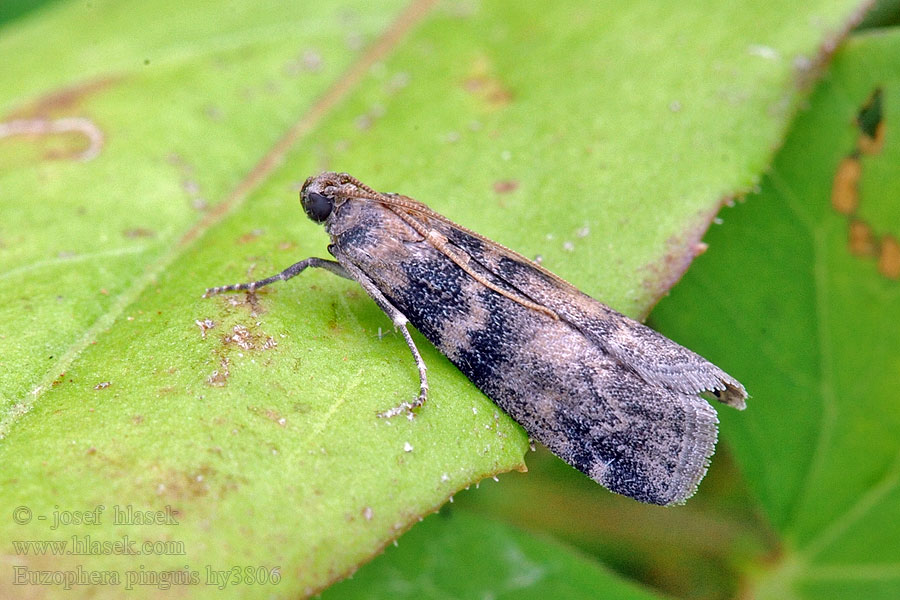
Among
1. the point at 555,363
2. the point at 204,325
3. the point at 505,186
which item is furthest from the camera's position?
the point at 505,186

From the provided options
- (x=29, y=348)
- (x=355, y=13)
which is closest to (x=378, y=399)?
(x=29, y=348)

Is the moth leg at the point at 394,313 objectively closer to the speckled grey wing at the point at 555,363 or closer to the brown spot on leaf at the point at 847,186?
the speckled grey wing at the point at 555,363

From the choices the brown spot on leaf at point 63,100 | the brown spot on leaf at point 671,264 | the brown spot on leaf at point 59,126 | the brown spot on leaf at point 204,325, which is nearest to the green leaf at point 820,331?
the brown spot on leaf at point 671,264

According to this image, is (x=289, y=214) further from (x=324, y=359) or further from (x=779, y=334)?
(x=779, y=334)

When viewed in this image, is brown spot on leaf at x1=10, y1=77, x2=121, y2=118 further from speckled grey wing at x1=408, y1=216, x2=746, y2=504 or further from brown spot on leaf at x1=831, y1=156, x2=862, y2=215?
brown spot on leaf at x1=831, y1=156, x2=862, y2=215

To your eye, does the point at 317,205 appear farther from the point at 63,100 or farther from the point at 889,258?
the point at 889,258

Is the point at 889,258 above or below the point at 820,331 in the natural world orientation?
above

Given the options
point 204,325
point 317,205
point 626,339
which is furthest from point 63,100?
point 626,339
